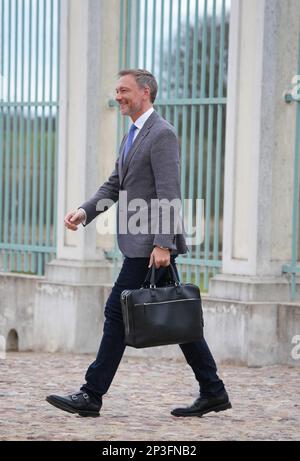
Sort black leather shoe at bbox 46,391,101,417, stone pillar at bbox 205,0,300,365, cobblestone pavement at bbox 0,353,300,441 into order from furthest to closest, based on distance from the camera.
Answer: stone pillar at bbox 205,0,300,365
black leather shoe at bbox 46,391,101,417
cobblestone pavement at bbox 0,353,300,441

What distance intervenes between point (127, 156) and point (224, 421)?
62.9 inches

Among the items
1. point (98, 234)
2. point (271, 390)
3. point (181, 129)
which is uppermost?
point (181, 129)

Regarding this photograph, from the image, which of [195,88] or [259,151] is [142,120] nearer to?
[259,151]

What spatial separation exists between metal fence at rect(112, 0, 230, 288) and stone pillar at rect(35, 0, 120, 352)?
1.24 feet

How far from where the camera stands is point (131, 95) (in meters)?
7.06

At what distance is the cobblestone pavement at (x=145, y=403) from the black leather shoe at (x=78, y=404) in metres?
0.05

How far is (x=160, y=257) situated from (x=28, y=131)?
523 cm

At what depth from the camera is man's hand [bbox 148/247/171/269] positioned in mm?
6773

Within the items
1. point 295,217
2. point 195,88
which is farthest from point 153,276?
point 195,88

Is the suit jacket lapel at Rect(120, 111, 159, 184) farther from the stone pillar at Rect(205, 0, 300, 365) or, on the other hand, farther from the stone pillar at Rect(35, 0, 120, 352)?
Answer: the stone pillar at Rect(35, 0, 120, 352)

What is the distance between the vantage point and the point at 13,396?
7.96m

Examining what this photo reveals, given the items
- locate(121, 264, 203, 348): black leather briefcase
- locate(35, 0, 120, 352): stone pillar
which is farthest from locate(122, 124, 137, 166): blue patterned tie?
locate(35, 0, 120, 352): stone pillar
